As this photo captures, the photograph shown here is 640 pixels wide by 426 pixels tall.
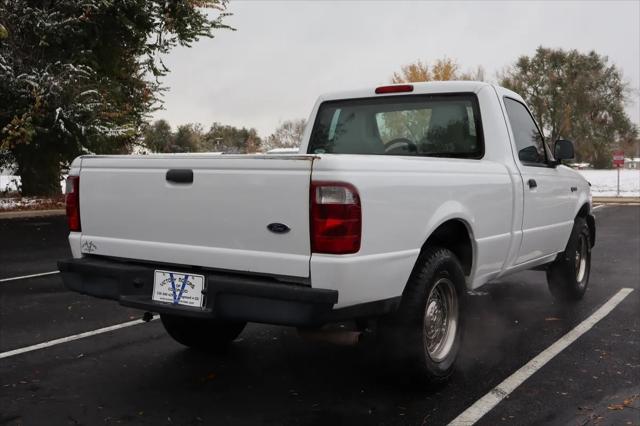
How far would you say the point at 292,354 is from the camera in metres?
4.99

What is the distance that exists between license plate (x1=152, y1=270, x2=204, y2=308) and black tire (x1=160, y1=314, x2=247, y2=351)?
3.52 ft

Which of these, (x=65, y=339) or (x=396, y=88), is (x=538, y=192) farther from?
(x=65, y=339)

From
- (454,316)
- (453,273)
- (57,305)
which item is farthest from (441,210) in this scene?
(57,305)

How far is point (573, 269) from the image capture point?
6.66 m

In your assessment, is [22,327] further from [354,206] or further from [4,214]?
[4,214]

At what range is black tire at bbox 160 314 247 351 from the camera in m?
4.91

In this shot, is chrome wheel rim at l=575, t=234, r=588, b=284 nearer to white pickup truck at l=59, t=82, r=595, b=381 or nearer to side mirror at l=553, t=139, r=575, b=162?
side mirror at l=553, t=139, r=575, b=162

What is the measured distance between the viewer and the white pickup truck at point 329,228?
3359 mm

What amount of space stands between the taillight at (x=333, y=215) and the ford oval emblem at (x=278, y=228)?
157 millimetres

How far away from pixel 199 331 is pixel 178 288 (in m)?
1.26

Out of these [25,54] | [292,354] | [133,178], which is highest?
[25,54]

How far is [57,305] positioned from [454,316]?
4.32 m

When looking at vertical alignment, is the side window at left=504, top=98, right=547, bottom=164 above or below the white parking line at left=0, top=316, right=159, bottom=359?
above

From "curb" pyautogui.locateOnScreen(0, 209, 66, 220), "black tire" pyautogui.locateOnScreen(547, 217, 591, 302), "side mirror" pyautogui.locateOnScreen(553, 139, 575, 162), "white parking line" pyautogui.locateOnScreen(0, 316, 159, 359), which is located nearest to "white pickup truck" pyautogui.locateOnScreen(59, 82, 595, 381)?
"side mirror" pyautogui.locateOnScreen(553, 139, 575, 162)
